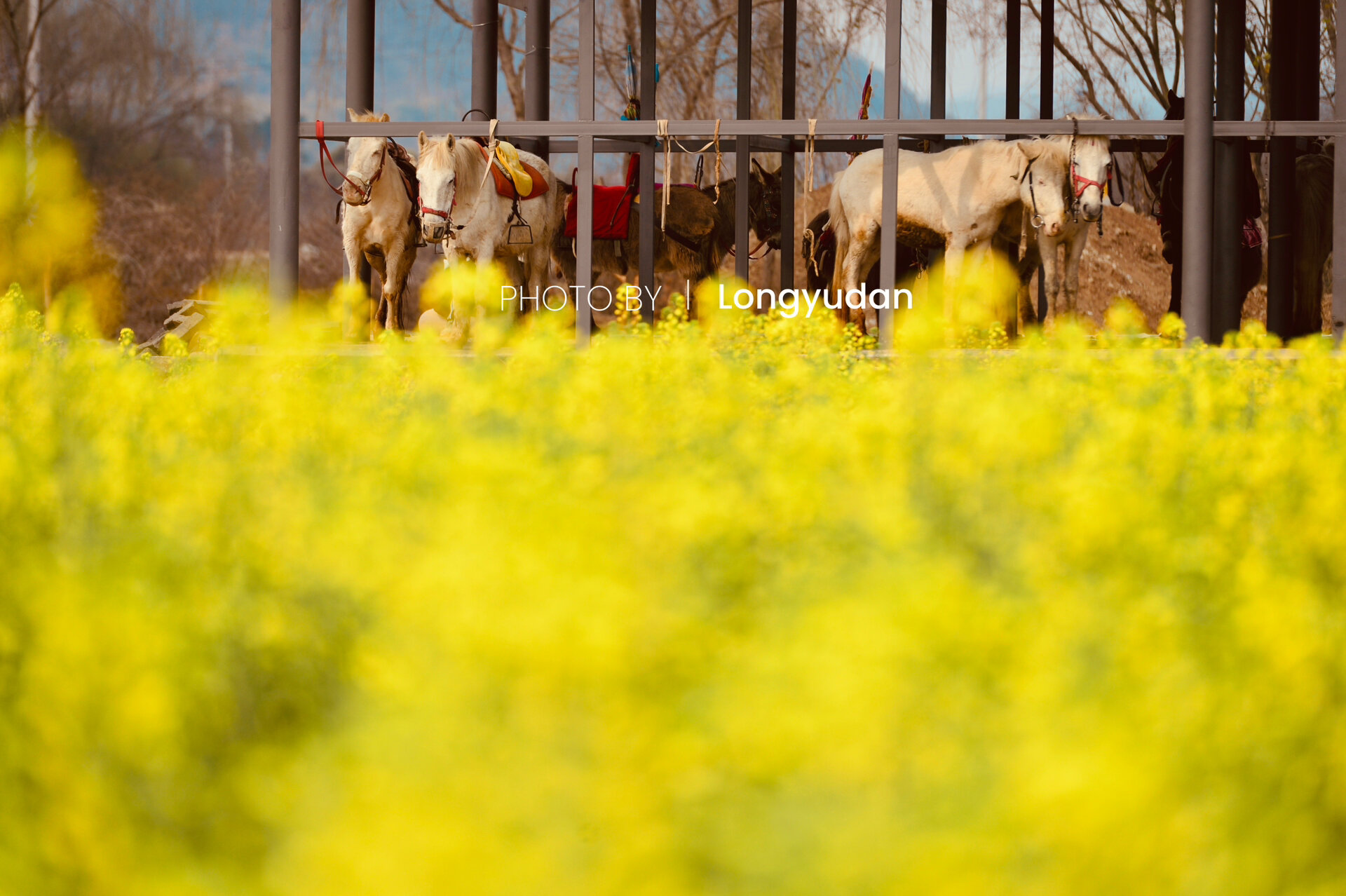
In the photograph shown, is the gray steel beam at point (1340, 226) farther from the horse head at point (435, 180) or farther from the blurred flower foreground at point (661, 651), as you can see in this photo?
the horse head at point (435, 180)

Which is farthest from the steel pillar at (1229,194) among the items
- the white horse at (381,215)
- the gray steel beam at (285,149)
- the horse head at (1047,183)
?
the gray steel beam at (285,149)

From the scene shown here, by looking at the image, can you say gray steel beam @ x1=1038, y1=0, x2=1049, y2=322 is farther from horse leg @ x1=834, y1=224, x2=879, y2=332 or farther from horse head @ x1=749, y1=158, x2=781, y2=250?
horse head @ x1=749, y1=158, x2=781, y2=250

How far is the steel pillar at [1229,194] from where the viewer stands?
32.8ft

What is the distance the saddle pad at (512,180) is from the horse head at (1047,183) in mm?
3523

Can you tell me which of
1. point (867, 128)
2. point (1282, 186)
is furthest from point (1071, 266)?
point (867, 128)

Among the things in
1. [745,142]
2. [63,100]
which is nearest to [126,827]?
[745,142]

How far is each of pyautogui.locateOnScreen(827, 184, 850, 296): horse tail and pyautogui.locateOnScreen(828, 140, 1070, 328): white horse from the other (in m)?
0.01

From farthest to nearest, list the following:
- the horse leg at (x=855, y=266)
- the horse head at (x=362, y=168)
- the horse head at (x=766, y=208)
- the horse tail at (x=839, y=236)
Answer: the horse head at (x=766, y=208) < the horse tail at (x=839, y=236) < the horse leg at (x=855, y=266) < the horse head at (x=362, y=168)

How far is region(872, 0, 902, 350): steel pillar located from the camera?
8133 millimetres

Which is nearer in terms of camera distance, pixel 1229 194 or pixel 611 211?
pixel 1229 194

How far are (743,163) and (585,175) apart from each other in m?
2.32

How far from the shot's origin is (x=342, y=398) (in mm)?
4230

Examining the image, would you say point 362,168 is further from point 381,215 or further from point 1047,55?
point 1047,55

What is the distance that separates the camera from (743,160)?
1045 centimetres
